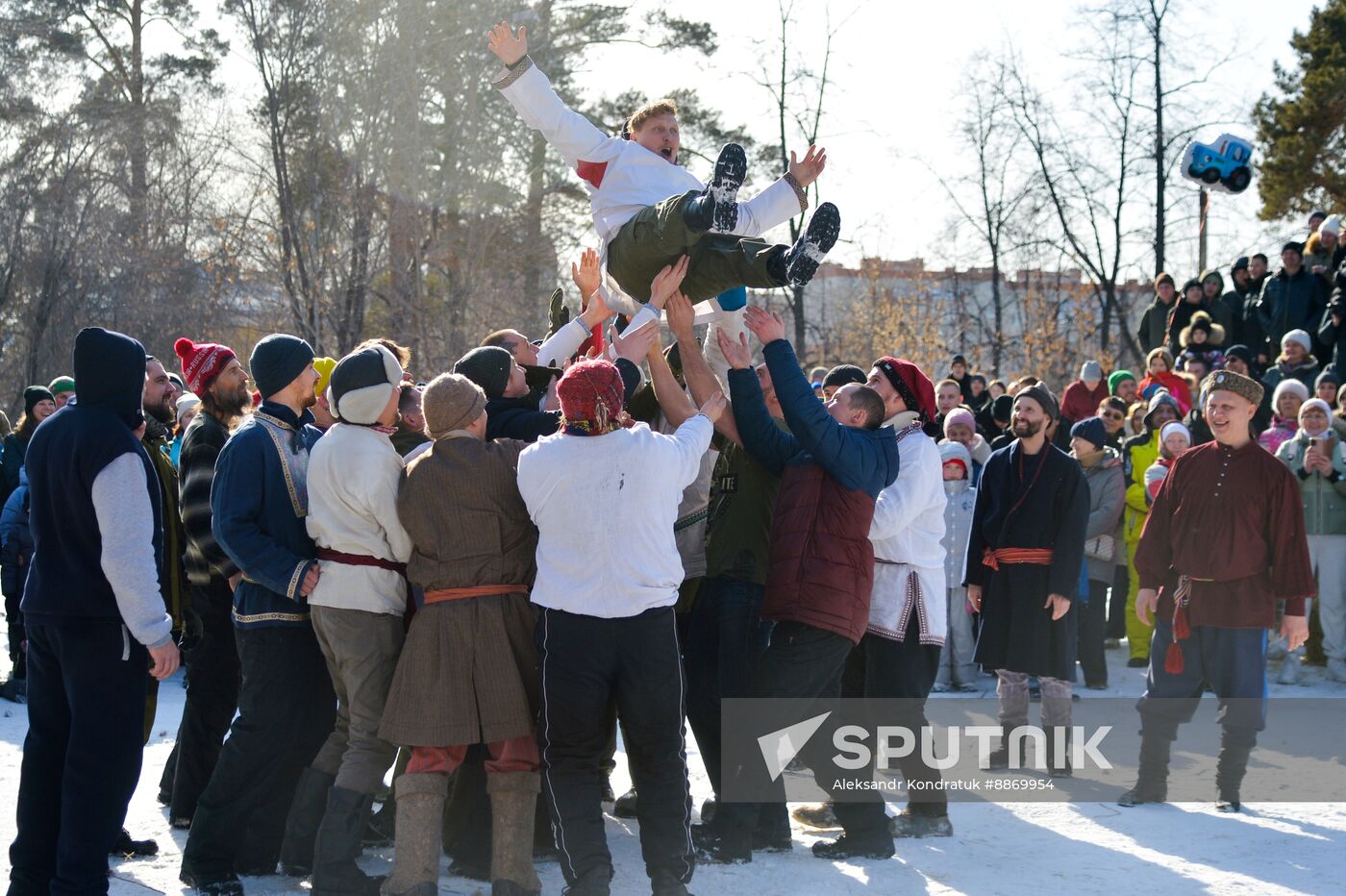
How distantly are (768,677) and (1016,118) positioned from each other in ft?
71.2

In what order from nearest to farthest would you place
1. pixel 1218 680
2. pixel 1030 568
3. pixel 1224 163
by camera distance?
pixel 1218 680
pixel 1030 568
pixel 1224 163

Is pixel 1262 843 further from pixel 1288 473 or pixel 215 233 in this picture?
pixel 215 233

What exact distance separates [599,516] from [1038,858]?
2.59 m

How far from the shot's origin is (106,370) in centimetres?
450

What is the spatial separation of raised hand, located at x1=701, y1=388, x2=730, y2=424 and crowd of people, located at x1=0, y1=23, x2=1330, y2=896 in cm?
1

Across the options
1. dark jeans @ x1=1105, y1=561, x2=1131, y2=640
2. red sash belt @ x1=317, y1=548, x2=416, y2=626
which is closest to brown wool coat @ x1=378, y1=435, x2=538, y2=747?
red sash belt @ x1=317, y1=548, x2=416, y2=626

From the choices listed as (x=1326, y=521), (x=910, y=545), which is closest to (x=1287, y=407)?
(x=1326, y=521)

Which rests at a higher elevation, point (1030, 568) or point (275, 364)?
point (275, 364)

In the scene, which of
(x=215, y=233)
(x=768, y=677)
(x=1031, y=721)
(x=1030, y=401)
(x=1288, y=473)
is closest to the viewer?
(x=768, y=677)

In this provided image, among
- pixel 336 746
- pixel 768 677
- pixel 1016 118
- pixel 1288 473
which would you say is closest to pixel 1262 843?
pixel 1288 473

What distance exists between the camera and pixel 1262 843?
576 centimetres

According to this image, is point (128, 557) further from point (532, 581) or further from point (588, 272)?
point (588, 272)

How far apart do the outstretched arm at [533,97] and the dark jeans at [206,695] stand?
8.02 feet

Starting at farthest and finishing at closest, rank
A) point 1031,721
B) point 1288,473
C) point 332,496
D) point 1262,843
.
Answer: point 1031,721 → point 1288,473 → point 1262,843 → point 332,496
